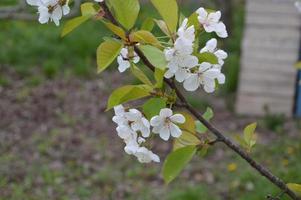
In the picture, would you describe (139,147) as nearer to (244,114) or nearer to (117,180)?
(117,180)

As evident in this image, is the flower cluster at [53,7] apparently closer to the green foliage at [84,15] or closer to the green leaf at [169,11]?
the green foliage at [84,15]

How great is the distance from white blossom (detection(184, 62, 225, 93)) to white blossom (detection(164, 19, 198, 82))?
2 centimetres

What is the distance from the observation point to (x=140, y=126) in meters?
1.24

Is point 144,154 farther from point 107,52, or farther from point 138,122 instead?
point 107,52

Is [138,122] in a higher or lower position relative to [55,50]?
higher

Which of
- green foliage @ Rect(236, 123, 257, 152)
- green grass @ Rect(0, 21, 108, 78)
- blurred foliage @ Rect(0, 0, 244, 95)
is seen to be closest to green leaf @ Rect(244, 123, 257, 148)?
green foliage @ Rect(236, 123, 257, 152)

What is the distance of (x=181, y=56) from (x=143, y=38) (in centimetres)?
9

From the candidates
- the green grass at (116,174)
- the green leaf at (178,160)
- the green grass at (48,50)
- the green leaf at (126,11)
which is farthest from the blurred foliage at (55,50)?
the green leaf at (126,11)

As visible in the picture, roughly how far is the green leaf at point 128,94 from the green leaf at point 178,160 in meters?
0.19

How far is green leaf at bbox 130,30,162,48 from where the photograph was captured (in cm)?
117

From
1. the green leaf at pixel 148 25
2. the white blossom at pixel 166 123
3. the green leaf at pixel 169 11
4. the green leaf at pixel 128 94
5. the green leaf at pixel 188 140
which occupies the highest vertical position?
the green leaf at pixel 169 11

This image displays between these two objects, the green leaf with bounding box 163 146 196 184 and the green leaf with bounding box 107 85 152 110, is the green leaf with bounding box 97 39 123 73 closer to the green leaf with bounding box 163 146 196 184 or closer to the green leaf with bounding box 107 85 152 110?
the green leaf with bounding box 107 85 152 110

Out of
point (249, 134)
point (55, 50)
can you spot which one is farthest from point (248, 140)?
point (55, 50)

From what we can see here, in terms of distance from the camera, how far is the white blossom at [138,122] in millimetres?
1228
